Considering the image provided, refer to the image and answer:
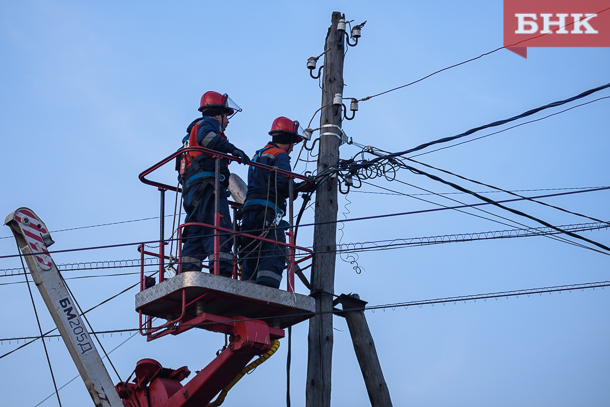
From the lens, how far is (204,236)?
9.55m

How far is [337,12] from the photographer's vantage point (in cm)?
1196

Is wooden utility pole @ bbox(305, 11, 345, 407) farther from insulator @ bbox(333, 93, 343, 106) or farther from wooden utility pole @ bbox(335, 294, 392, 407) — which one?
wooden utility pole @ bbox(335, 294, 392, 407)

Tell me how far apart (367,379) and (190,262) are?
2.47 metres

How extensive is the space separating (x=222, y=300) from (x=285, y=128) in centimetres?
261

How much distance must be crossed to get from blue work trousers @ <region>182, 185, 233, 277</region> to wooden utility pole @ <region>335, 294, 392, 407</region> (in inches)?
62.0

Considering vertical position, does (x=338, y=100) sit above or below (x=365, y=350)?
above

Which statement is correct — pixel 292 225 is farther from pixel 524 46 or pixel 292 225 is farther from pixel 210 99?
pixel 524 46

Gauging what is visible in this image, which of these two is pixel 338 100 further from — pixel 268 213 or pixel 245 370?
pixel 245 370

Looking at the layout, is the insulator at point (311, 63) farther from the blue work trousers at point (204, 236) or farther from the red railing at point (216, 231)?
the blue work trousers at point (204, 236)

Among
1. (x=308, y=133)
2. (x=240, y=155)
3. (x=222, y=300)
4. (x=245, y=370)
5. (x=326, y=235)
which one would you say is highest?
(x=308, y=133)

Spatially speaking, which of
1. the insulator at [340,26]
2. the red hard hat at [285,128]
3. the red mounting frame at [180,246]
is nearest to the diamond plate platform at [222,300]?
the red mounting frame at [180,246]

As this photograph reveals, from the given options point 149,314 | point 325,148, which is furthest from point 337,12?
point 149,314

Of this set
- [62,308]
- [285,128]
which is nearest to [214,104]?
[285,128]

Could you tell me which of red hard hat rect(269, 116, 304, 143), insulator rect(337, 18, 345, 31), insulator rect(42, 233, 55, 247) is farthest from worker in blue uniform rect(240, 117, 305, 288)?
insulator rect(42, 233, 55, 247)
